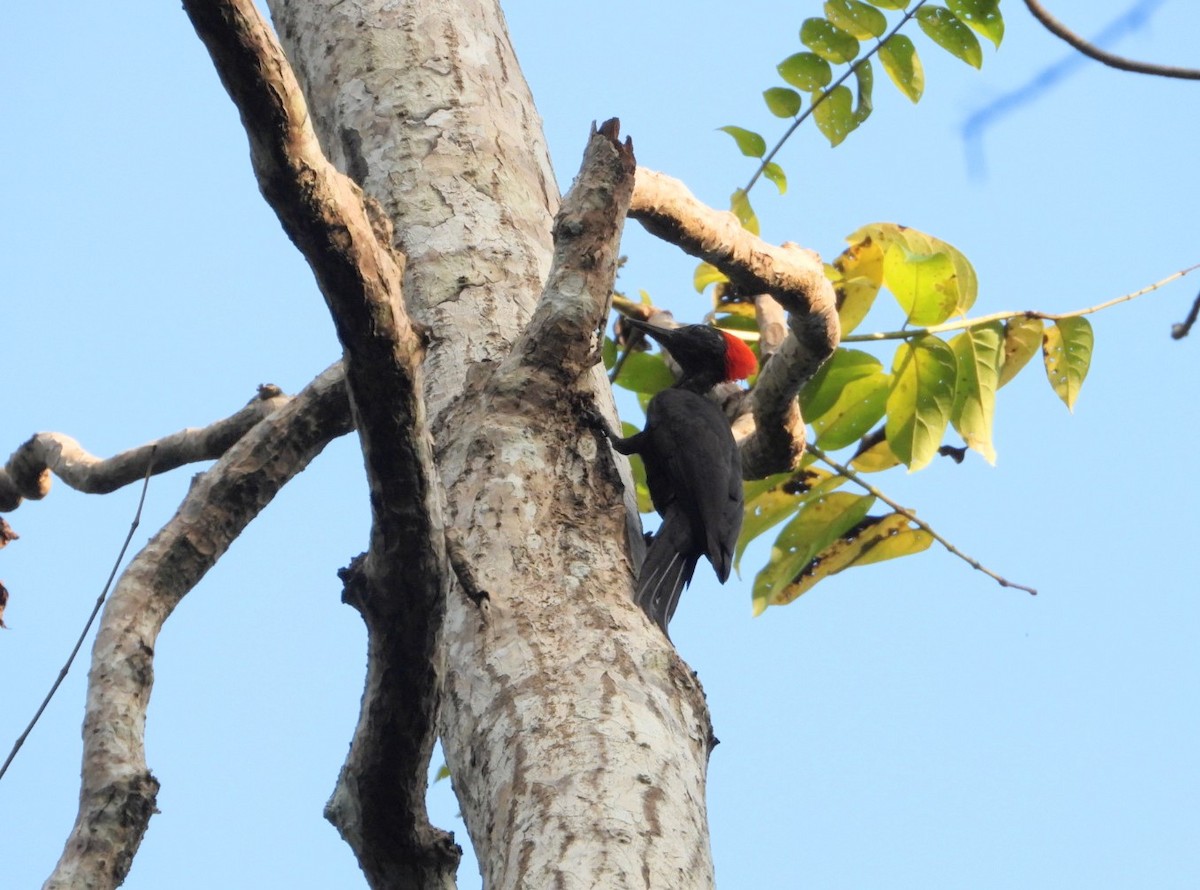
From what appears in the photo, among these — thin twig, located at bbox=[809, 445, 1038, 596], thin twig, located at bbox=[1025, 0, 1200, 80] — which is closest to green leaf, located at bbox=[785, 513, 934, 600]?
thin twig, located at bbox=[809, 445, 1038, 596]

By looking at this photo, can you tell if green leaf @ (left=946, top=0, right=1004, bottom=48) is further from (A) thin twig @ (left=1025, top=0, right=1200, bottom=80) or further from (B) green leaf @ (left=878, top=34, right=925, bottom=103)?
(A) thin twig @ (left=1025, top=0, right=1200, bottom=80)

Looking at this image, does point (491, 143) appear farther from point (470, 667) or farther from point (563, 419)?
point (470, 667)

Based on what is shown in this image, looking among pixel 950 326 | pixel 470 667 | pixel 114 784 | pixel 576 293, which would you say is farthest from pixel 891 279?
pixel 114 784

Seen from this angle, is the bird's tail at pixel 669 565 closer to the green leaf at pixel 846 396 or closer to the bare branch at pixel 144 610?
the green leaf at pixel 846 396

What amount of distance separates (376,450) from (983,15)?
2.93 m

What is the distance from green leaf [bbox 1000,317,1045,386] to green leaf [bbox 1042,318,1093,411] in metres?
0.05

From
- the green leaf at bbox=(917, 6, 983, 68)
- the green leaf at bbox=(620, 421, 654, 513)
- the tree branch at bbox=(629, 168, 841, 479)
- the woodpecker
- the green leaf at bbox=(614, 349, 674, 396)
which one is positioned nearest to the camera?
the tree branch at bbox=(629, 168, 841, 479)

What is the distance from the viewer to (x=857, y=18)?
420 cm

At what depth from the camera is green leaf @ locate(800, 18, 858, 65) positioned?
13.9 ft

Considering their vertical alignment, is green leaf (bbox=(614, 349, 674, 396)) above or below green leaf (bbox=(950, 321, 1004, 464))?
above

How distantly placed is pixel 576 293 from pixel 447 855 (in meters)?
1.20

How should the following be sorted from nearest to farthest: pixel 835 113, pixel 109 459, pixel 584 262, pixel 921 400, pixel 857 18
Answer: pixel 584 262 → pixel 921 400 → pixel 857 18 → pixel 835 113 → pixel 109 459

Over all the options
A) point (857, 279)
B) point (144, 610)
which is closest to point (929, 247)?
point (857, 279)

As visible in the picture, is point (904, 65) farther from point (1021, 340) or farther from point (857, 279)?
point (1021, 340)
